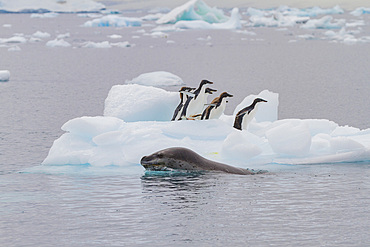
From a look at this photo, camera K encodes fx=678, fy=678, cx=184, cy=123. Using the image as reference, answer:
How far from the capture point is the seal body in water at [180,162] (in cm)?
1059

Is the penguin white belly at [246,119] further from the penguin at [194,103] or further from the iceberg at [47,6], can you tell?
the iceberg at [47,6]

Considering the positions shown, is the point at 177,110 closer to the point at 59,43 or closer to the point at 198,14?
the point at 59,43

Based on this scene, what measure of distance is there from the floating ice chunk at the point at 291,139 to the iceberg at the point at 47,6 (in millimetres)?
84491

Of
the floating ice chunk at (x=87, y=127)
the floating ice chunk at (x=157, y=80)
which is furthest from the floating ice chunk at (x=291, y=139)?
the floating ice chunk at (x=157, y=80)

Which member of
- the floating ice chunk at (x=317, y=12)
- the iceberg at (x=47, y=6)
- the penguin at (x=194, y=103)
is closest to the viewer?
the penguin at (x=194, y=103)

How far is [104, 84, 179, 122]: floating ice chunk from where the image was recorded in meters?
13.8

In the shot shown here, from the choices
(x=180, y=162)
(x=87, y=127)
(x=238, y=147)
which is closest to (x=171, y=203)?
(x=180, y=162)

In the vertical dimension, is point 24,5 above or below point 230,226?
above

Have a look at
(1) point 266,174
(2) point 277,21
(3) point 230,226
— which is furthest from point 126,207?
(2) point 277,21

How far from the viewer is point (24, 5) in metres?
92.5

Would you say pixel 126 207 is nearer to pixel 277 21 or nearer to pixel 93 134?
pixel 93 134

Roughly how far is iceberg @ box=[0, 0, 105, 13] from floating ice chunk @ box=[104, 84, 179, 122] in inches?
3197

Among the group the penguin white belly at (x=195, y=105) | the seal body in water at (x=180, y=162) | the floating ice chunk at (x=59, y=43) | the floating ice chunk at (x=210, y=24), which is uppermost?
the floating ice chunk at (x=210, y=24)

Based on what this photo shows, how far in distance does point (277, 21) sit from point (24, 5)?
1637 inches
